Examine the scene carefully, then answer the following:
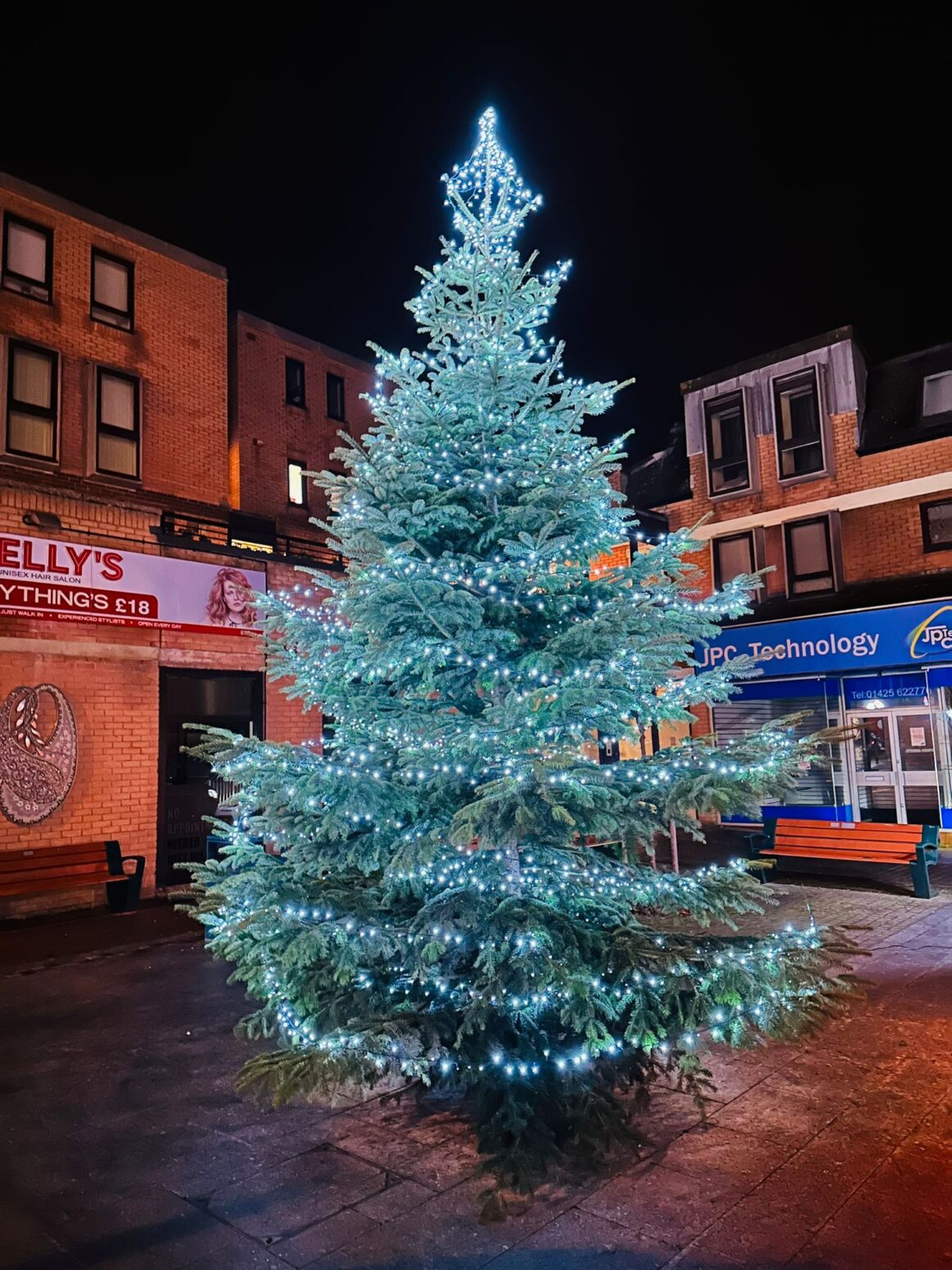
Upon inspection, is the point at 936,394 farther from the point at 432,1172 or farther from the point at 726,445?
the point at 432,1172

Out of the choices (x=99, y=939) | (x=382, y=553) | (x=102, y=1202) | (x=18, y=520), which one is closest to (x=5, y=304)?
(x=18, y=520)

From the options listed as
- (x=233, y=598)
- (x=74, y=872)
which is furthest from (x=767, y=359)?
(x=74, y=872)

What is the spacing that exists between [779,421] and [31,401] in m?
15.4

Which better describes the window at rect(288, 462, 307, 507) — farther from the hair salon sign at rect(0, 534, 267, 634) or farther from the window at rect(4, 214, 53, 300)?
the window at rect(4, 214, 53, 300)

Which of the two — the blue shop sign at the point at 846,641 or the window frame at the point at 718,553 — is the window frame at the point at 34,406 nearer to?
the blue shop sign at the point at 846,641

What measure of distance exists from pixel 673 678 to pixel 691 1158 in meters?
3.01

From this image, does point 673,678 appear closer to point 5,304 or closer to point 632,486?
point 5,304

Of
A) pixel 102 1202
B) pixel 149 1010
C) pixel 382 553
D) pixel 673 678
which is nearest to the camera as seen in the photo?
pixel 102 1202

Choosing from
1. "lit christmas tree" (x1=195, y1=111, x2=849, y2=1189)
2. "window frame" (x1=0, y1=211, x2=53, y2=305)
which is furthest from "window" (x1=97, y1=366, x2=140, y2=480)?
"lit christmas tree" (x1=195, y1=111, x2=849, y2=1189)

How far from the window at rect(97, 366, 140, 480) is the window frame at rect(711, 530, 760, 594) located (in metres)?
12.7

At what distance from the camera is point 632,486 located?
22688mm

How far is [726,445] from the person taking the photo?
65.7ft

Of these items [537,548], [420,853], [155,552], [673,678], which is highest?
[155,552]

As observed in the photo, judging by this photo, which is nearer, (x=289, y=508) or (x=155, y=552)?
(x=155, y=552)
